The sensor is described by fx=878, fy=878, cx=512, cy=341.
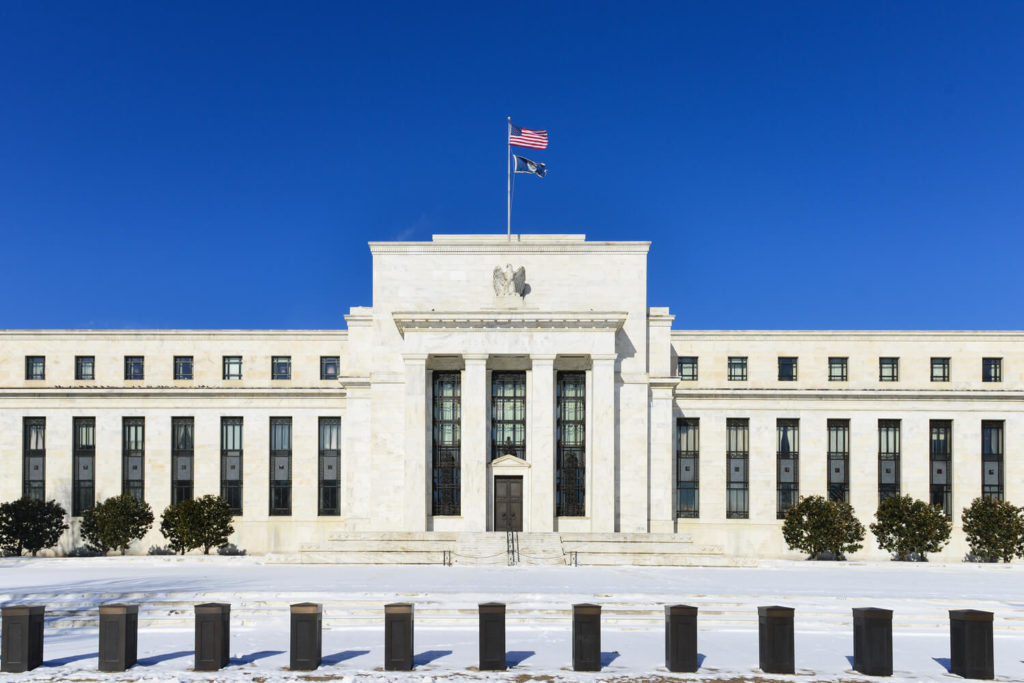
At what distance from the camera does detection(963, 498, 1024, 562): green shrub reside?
46750 mm

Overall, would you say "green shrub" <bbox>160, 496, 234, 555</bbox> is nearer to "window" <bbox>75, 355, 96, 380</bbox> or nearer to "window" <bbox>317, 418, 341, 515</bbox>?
"window" <bbox>317, 418, 341, 515</bbox>

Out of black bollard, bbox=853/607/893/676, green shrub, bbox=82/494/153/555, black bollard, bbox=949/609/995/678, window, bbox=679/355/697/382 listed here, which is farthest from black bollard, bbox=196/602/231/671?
window, bbox=679/355/697/382

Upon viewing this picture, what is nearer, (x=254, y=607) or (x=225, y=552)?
(x=254, y=607)

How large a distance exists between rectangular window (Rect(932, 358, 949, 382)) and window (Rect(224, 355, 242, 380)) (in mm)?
44758

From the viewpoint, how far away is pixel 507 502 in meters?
49.3

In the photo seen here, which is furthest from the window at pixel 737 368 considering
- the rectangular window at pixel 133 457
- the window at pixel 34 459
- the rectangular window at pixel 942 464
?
the window at pixel 34 459

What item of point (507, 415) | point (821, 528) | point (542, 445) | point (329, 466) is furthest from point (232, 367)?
point (821, 528)

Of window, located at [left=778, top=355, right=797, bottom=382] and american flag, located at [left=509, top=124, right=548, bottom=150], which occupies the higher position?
american flag, located at [left=509, top=124, right=548, bottom=150]

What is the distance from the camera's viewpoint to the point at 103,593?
2634 cm

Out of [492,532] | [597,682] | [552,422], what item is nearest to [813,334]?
[552,422]

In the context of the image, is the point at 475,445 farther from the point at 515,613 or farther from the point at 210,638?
the point at 210,638

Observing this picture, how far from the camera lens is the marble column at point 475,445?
47.9 m

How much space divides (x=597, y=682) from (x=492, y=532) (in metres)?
31.0

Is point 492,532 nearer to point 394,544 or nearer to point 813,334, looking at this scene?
point 394,544
